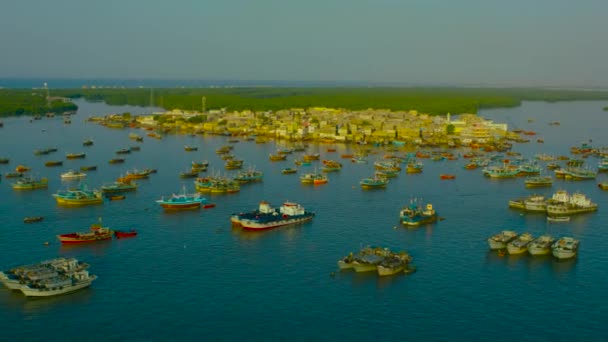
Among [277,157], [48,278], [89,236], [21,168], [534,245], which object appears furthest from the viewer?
[277,157]

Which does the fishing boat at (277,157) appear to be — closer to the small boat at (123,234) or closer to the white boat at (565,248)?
the small boat at (123,234)

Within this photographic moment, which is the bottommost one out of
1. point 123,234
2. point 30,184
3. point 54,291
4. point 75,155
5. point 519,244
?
point 54,291

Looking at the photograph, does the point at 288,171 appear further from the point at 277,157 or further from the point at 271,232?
the point at 271,232

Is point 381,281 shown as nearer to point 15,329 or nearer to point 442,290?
point 442,290

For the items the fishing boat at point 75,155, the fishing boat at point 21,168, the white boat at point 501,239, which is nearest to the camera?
the white boat at point 501,239

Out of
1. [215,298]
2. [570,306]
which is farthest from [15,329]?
[570,306]

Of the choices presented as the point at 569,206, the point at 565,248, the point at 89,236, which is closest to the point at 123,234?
the point at 89,236

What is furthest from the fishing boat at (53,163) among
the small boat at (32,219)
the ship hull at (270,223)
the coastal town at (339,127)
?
the coastal town at (339,127)

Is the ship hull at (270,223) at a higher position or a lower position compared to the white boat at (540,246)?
lower
